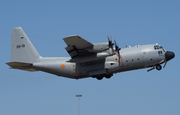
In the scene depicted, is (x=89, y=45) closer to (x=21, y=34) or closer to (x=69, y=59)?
(x=69, y=59)

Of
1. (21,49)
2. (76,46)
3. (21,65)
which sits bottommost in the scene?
(21,65)

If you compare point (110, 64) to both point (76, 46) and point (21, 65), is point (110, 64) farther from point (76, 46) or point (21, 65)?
point (21, 65)

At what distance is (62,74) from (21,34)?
21.9 feet

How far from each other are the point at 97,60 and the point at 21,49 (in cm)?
867

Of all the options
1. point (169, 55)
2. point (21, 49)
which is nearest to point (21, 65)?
point (21, 49)

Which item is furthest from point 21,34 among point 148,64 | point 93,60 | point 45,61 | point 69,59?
point 148,64

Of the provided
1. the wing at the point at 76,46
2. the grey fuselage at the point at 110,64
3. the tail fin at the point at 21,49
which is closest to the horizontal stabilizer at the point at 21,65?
the tail fin at the point at 21,49

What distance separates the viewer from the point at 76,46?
2634cm

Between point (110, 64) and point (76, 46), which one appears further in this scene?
point (110, 64)

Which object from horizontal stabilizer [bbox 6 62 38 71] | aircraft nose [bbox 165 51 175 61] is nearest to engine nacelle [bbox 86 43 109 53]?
aircraft nose [bbox 165 51 175 61]

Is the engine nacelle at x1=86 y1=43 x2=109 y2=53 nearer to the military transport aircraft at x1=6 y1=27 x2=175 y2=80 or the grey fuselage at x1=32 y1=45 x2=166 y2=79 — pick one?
the military transport aircraft at x1=6 y1=27 x2=175 y2=80

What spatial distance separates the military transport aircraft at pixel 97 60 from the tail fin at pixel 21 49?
374mm

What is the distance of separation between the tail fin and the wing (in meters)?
5.17

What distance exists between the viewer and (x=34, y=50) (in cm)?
3127
